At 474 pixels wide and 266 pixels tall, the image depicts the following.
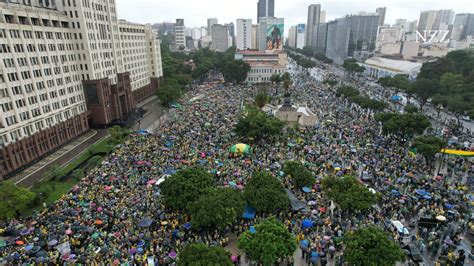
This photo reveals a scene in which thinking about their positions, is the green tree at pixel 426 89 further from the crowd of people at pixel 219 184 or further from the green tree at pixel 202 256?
the green tree at pixel 202 256

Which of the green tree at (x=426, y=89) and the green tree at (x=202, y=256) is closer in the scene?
the green tree at (x=202, y=256)

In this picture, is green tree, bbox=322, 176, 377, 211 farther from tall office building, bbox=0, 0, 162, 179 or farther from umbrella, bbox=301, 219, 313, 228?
tall office building, bbox=0, 0, 162, 179

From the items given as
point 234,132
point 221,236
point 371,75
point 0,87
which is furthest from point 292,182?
point 371,75

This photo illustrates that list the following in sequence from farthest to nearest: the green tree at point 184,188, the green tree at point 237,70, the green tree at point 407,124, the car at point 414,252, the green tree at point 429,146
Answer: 1. the green tree at point 237,70
2. the green tree at point 407,124
3. the green tree at point 429,146
4. the green tree at point 184,188
5. the car at point 414,252

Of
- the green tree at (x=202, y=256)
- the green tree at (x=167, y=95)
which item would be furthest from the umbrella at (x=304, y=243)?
the green tree at (x=167, y=95)

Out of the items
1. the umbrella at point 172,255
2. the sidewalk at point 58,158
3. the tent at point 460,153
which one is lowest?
the sidewalk at point 58,158

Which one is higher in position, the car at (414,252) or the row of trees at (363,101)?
the row of trees at (363,101)
